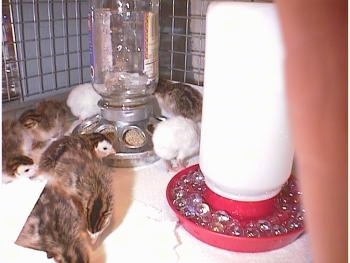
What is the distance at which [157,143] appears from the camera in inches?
28.5

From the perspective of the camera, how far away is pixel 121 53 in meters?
0.89

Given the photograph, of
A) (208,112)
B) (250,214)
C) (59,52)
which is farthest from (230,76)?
(59,52)

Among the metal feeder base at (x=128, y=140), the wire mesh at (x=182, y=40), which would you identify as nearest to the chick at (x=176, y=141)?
the metal feeder base at (x=128, y=140)

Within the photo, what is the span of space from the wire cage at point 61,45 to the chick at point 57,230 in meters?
0.43

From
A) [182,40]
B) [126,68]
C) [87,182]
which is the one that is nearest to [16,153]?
[87,182]

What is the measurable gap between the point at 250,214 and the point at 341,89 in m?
0.35

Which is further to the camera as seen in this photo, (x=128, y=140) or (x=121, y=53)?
(x=121, y=53)

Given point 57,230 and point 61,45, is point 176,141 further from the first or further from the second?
point 61,45

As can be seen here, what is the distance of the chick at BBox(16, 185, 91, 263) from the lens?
1.45 ft

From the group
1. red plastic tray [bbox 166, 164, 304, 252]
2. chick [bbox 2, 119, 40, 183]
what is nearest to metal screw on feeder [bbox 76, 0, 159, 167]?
chick [bbox 2, 119, 40, 183]

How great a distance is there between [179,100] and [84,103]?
0.64 feet

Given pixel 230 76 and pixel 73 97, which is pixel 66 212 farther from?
pixel 73 97

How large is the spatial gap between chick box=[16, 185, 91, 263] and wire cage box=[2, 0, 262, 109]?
0.43m

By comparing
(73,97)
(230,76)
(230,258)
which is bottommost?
(230,258)
